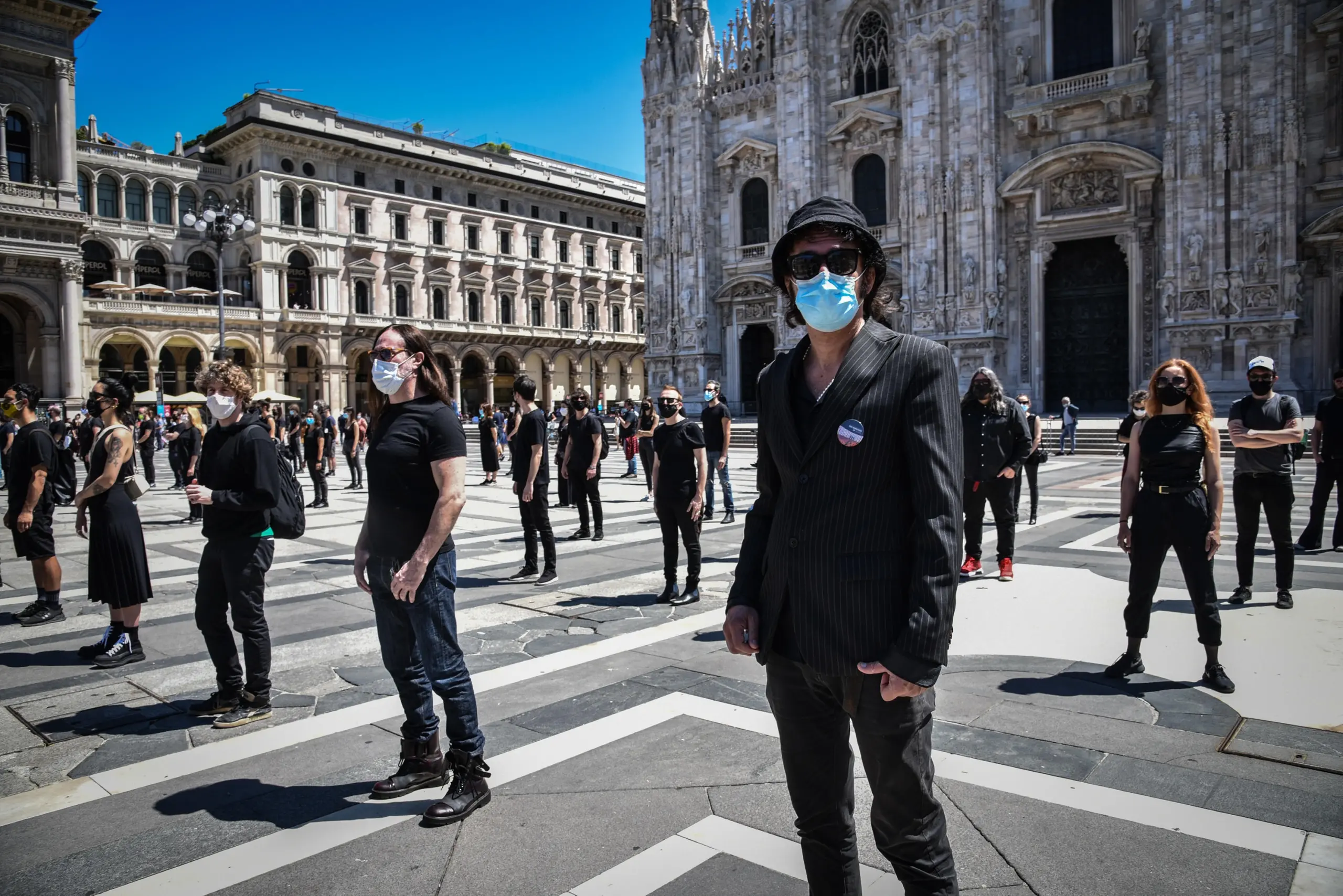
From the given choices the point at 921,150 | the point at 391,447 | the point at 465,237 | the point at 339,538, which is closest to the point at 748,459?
the point at 921,150

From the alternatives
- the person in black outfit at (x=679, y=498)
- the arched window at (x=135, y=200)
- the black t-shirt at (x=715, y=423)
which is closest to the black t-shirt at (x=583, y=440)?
the black t-shirt at (x=715, y=423)

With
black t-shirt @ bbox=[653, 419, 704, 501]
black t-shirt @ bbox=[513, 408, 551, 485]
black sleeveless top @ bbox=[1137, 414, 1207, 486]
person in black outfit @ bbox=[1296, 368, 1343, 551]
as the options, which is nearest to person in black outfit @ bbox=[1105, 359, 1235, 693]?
black sleeveless top @ bbox=[1137, 414, 1207, 486]

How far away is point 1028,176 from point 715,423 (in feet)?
67.3

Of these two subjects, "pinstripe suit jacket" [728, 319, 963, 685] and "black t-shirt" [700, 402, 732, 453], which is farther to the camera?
"black t-shirt" [700, 402, 732, 453]

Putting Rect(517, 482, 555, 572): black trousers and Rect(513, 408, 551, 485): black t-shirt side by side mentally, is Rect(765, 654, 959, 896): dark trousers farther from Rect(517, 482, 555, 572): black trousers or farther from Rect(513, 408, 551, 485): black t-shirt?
Rect(513, 408, 551, 485): black t-shirt

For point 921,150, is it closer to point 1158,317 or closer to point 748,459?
point 1158,317

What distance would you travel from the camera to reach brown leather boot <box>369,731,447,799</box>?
12.3 ft

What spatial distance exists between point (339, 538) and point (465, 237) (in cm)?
4513

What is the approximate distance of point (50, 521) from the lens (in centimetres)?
710

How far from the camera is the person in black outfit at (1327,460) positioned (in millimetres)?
8531

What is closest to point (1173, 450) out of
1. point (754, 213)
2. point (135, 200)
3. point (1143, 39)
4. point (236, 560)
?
point (236, 560)

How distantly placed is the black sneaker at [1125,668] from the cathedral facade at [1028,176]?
17.0 meters

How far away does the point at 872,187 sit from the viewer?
1236 inches

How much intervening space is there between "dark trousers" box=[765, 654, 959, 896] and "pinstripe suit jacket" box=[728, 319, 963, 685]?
0.41ft
